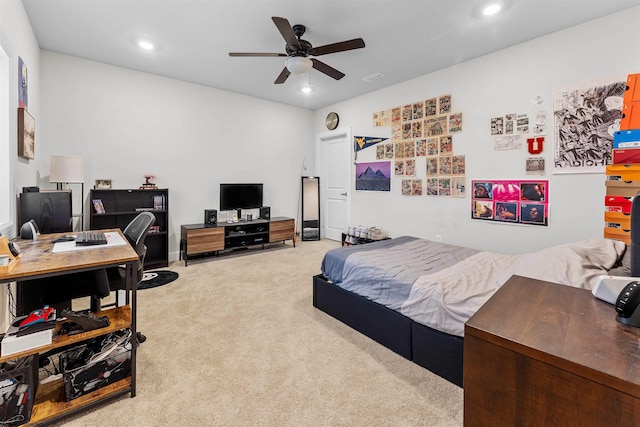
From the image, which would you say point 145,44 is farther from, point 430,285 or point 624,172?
point 624,172

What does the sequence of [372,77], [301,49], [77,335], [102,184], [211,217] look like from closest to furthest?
1. [77,335]
2. [301,49]
3. [102,184]
4. [372,77]
5. [211,217]

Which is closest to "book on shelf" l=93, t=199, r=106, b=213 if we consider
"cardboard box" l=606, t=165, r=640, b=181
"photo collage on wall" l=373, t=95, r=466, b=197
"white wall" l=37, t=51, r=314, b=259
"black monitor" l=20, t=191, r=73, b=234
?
"white wall" l=37, t=51, r=314, b=259

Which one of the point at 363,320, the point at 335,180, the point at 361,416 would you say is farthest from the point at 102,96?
the point at 361,416

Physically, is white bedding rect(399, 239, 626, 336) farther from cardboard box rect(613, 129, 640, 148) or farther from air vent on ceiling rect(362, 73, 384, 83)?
air vent on ceiling rect(362, 73, 384, 83)

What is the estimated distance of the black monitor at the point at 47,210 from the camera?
7.77ft

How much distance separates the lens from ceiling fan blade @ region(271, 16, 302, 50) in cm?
230

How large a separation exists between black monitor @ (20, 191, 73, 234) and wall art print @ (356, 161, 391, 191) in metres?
4.05

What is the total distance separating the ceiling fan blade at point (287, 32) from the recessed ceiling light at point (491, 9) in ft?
5.73

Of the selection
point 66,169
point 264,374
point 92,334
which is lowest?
point 264,374

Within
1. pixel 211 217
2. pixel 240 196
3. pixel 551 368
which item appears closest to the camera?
pixel 551 368

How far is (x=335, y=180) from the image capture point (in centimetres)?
587

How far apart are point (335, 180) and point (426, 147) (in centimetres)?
209

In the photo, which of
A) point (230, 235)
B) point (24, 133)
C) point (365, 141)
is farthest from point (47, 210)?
point (365, 141)

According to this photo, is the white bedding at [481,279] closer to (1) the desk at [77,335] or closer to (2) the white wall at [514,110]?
(2) the white wall at [514,110]
